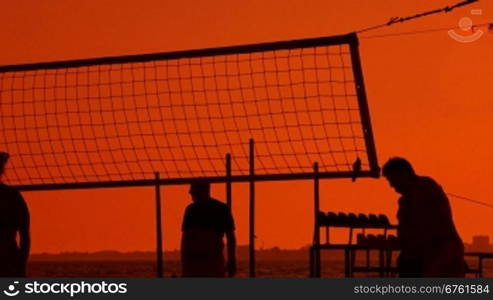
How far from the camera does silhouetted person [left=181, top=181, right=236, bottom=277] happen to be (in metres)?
11.0

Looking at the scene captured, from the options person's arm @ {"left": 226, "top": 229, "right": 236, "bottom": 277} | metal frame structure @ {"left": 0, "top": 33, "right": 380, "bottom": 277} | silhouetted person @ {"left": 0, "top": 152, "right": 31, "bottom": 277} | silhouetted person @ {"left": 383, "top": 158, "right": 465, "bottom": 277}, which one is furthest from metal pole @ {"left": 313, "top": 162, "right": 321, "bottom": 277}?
silhouetted person @ {"left": 0, "top": 152, "right": 31, "bottom": 277}

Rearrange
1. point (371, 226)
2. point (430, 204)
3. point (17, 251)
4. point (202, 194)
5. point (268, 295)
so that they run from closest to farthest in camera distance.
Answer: point (268, 295)
point (430, 204)
point (17, 251)
point (202, 194)
point (371, 226)

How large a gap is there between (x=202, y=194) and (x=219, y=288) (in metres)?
2.20

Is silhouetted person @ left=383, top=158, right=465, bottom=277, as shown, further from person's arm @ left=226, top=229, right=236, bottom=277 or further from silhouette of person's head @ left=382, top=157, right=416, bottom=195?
person's arm @ left=226, top=229, right=236, bottom=277

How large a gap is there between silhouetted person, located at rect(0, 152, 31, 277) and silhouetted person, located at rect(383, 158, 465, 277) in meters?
2.59

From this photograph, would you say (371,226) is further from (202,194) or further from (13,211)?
(13,211)

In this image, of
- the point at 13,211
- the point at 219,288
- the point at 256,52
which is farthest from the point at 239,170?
the point at 219,288

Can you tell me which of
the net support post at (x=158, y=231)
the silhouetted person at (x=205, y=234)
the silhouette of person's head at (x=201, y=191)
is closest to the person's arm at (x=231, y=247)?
the silhouetted person at (x=205, y=234)

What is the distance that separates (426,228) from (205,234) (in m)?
2.18

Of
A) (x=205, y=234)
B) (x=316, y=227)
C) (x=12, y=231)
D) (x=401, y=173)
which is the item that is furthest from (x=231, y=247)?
(x=401, y=173)

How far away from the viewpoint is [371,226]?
12508 mm

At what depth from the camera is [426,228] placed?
30.9ft

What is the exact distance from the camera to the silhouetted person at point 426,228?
9.37 m

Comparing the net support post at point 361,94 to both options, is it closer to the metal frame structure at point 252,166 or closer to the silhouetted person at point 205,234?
the metal frame structure at point 252,166
